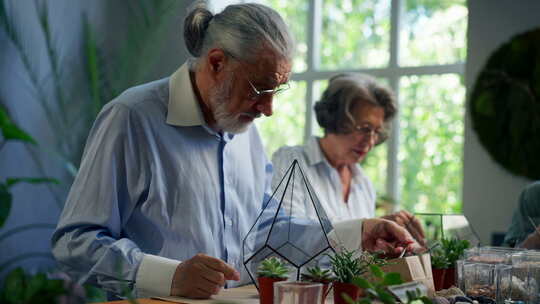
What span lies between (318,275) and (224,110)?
768 millimetres

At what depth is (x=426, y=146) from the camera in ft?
21.0

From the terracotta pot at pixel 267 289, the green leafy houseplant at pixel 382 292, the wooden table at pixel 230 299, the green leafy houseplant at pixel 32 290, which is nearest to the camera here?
the green leafy houseplant at pixel 32 290

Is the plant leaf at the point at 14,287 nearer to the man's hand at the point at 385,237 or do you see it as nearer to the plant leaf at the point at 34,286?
the plant leaf at the point at 34,286

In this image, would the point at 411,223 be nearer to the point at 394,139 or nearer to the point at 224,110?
the point at 224,110

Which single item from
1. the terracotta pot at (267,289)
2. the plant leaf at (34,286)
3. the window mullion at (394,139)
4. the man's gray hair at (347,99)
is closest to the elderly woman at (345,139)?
the man's gray hair at (347,99)

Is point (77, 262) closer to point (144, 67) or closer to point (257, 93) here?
point (257, 93)

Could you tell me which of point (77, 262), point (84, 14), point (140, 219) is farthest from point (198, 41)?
point (84, 14)

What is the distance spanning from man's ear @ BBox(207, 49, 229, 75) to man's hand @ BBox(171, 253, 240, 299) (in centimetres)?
70

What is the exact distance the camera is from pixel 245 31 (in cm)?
208

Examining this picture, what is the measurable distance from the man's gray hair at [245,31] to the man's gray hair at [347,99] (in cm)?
143

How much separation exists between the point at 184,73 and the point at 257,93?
0.97 ft

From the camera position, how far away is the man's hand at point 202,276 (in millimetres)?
1625

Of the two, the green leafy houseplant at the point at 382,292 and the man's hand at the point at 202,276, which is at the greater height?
the green leafy houseplant at the point at 382,292

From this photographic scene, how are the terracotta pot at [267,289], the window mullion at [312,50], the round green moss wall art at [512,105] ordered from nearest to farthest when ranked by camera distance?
the terracotta pot at [267,289] → the round green moss wall art at [512,105] → the window mullion at [312,50]
